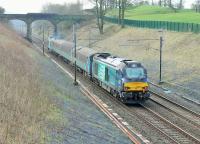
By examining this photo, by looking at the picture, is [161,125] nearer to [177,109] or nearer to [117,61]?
[177,109]

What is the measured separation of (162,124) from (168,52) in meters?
32.8

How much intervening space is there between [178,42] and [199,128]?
3538cm

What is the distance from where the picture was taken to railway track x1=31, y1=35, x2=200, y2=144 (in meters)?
25.0

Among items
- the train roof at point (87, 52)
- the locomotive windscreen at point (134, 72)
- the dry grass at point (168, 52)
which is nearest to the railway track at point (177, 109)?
the locomotive windscreen at point (134, 72)

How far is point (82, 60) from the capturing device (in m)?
53.0

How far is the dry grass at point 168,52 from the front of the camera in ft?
159

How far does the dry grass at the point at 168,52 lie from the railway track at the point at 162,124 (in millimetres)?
12910

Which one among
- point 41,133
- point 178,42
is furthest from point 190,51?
point 41,133

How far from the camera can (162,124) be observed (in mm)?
28734

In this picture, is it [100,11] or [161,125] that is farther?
[100,11]

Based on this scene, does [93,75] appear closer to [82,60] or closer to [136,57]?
[82,60]

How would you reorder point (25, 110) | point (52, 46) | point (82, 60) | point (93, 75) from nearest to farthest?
point (25, 110), point (93, 75), point (82, 60), point (52, 46)

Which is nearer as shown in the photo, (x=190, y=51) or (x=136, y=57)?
(x=190, y=51)

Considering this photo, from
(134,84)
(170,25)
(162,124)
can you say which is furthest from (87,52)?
(170,25)
